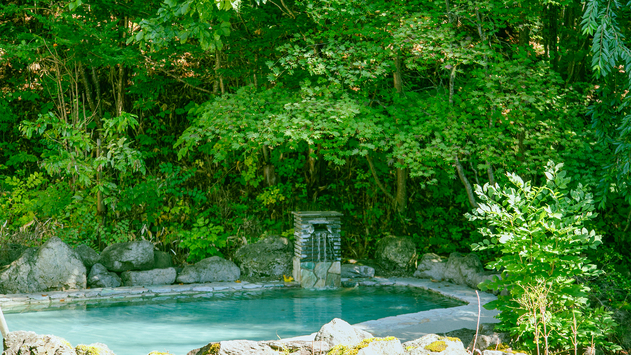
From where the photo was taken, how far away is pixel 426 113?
6.84 meters

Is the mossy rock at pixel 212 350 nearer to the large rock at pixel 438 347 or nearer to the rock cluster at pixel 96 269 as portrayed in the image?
the large rock at pixel 438 347

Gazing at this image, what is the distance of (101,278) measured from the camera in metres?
6.94

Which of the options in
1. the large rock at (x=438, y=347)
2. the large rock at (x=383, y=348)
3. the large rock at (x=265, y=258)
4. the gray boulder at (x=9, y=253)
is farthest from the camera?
the large rock at (x=265, y=258)

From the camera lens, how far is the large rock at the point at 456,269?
7.12 meters

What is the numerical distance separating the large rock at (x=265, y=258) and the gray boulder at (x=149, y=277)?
3.40 feet

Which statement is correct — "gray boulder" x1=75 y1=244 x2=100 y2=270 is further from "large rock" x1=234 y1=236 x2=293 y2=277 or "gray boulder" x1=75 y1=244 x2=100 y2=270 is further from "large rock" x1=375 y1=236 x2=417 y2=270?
"large rock" x1=375 y1=236 x2=417 y2=270

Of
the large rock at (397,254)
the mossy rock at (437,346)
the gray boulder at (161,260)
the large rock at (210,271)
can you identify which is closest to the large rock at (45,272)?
the gray boulder at (161,260)

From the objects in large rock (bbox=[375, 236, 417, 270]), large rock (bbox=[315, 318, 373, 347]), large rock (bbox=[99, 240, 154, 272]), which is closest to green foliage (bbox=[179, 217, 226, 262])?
large rock (bbox=[99, 240, 154, 272])

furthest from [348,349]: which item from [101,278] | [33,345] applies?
[101,278]

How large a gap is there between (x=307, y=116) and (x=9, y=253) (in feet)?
14.7

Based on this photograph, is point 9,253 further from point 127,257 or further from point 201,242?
point 201,242

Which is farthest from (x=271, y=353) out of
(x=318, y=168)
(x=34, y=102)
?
(x=34, y=102)

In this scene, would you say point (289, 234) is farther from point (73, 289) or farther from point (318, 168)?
point (73, 289)

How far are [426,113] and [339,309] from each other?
8.69 ft
